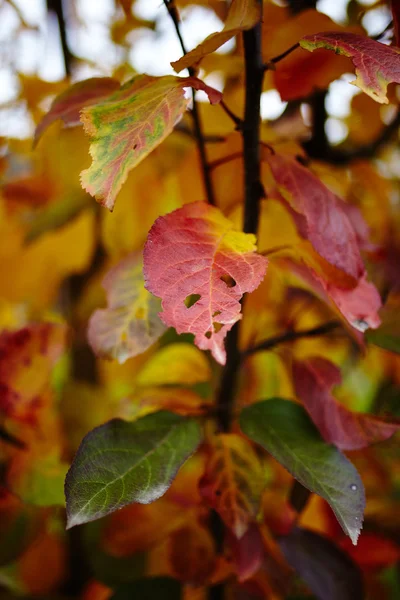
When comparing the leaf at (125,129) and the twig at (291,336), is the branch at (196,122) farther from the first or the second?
the twig at (291,336)

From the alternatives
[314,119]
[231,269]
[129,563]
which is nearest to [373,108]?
[314,119]

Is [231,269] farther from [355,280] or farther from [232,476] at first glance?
[232,476]

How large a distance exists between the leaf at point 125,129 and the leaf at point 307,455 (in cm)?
29

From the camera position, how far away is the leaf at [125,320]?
20.8 inches

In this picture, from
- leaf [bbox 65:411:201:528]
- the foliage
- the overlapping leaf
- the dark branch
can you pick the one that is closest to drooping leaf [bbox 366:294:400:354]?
the foliage

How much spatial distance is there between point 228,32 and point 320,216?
18 centimetres

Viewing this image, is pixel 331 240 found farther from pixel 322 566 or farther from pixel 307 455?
pixel 322 566

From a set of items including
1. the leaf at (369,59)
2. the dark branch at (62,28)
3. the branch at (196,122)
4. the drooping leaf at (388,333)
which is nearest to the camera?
the leaf at (369,59)

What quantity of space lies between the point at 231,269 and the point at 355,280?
16 centimetres

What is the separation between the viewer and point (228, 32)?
37cm

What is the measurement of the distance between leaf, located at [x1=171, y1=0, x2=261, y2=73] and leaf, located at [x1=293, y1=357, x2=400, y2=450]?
35 cm

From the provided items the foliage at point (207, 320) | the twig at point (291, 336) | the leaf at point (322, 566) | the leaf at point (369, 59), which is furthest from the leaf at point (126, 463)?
the leaf at point (369, 59)

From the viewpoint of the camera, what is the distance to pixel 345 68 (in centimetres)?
59

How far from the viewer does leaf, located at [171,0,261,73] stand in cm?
37
